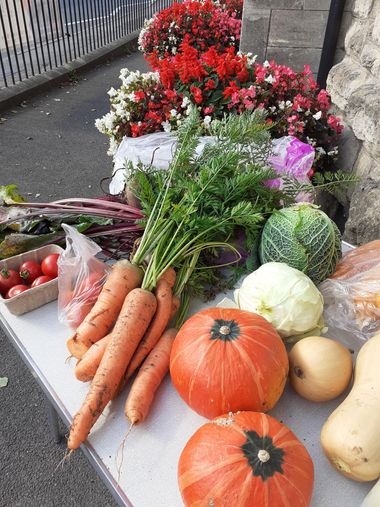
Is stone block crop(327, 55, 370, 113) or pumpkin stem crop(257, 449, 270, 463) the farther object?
stone block crop(327, 55, 370, 113)

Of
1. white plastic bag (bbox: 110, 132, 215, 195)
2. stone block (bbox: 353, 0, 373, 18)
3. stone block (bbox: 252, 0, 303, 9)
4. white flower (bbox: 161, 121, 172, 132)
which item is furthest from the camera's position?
stone block (bbox: 252, 0, 303, 9)

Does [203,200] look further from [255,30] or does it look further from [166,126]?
[255,30]

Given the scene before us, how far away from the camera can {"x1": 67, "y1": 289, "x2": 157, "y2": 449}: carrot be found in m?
1.14

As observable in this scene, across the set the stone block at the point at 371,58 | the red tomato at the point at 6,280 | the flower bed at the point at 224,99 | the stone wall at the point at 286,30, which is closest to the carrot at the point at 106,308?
the red tomato at the point at 6,280

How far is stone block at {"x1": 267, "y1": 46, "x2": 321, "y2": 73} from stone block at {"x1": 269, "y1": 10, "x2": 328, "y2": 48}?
0.04m

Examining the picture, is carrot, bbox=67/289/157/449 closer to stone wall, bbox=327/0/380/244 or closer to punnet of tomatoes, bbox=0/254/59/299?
punnet of tomatoes, bbox=0/254/59/299

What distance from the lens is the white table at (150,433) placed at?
1.05 metres

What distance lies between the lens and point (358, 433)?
1009 mm

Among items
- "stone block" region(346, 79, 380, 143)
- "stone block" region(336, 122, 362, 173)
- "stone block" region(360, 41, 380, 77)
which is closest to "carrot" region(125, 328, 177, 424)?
"stone block" region(346, 79, 380, 143)

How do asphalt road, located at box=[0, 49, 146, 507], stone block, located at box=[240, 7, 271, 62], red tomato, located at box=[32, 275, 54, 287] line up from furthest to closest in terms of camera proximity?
stone block, located at box=[240, 7, 271, 62]
asphalt road, located at box=[0, 49, 146, 507]
red tomato, located at box=[32, 275, 54, 287]

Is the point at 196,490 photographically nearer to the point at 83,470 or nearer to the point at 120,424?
the point at 120,424

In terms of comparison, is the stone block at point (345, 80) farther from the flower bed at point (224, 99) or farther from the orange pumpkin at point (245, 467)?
the orange pumpkin at point (245, 467)

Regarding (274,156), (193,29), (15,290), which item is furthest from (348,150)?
(193,29)

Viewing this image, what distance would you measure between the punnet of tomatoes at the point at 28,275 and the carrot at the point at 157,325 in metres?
0.45
